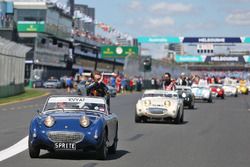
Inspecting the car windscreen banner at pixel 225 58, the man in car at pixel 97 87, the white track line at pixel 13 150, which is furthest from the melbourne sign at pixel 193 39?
the white track line at pixel 13 150

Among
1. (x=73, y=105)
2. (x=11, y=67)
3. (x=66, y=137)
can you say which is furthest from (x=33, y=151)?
(x=11, y=67)

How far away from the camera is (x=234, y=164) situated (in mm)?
11602

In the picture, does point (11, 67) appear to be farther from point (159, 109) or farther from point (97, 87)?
point (97, 87)

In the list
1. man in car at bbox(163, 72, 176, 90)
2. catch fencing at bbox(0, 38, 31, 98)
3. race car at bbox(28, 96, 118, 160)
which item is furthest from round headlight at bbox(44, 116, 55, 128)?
catch fencing at bbox(0, 38, 31, 98)

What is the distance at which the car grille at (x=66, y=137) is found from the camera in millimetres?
10969

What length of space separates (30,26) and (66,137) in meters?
90.5

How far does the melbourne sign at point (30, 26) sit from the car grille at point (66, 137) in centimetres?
8975

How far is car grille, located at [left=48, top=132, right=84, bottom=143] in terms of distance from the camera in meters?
11.0

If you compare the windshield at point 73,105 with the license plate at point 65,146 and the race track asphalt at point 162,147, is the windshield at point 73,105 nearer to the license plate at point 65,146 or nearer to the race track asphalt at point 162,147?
the race track asphalt at point 162,147

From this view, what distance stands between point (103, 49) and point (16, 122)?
70.5 metres

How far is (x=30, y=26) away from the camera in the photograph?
328ft

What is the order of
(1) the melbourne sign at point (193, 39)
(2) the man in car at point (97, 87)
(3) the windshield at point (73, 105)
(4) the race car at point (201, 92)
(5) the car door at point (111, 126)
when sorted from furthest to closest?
(1) the melbourne sign at point (193, 39) < (4) the race car at point (201, 92) < (2) the man in car at point (97, 87) < (3) the windshield at point (73, 105) < (5) the car door at point (111, 126)

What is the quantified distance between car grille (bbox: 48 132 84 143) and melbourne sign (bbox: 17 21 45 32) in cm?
8975

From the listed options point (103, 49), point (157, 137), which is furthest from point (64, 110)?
point (103, 49)
